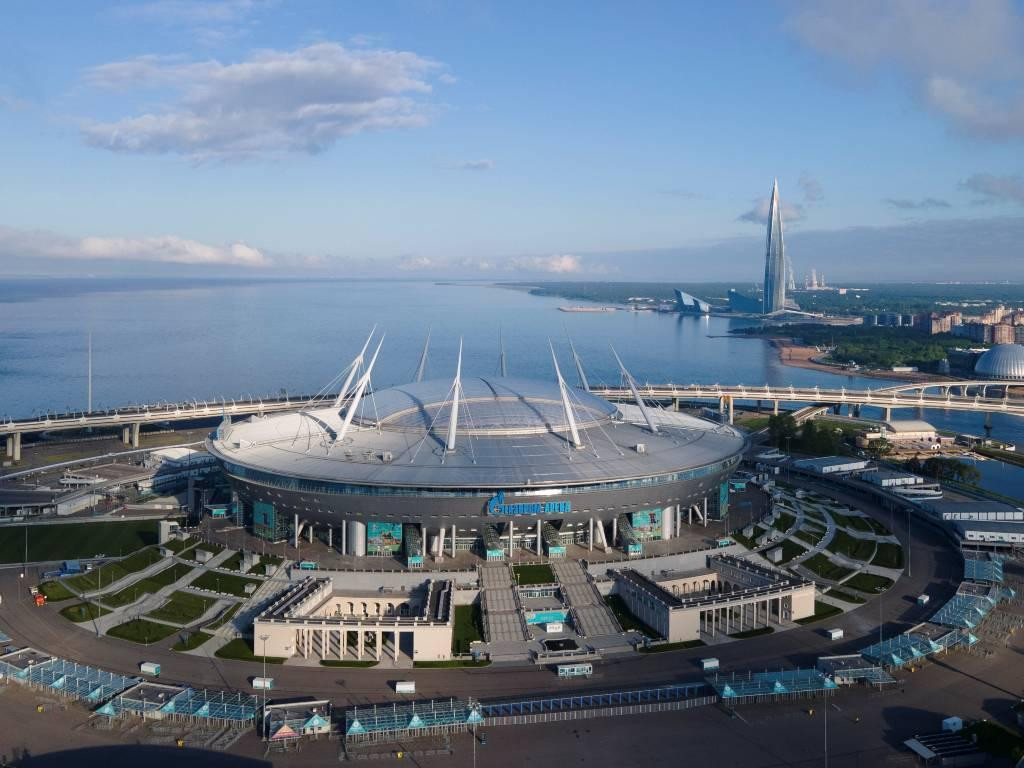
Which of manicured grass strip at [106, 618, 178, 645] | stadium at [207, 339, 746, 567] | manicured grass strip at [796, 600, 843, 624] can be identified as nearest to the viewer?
manicured grass strip at [106, 618, 178, 645]

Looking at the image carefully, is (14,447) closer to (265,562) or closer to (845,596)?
(265,562)

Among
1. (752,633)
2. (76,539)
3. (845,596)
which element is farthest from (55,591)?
(845,596)

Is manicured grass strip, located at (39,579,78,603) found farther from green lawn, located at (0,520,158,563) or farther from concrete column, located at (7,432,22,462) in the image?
concrete column, located at (7,432,22,462)

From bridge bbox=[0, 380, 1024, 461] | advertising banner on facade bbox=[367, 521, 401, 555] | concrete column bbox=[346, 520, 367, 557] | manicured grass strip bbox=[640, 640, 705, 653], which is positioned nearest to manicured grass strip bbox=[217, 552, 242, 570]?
concrete column bbox=[346, 520, 367, 557]

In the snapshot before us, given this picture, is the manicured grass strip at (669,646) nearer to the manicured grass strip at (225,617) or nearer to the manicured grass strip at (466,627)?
the manicured grass strip at (466,627)

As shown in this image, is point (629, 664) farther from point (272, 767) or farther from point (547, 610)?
point (272, 767)

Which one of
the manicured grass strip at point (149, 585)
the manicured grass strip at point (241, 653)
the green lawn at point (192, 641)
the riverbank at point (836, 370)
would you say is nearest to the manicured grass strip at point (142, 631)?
the green lawn at point (192, 641)

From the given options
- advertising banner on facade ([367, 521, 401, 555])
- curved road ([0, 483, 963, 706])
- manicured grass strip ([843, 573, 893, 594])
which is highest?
advertising banner on facade ([367, 521, 401, 555])

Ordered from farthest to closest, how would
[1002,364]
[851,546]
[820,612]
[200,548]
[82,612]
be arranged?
[1002,364], [851,546], [200,548], [820,612], [82,612]
